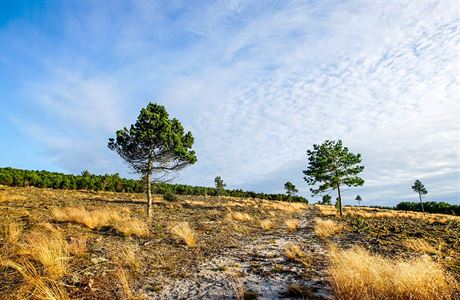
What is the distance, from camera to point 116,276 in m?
6.57

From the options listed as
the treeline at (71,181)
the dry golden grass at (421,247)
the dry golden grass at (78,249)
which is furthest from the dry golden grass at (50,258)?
the treeline at (71,181)

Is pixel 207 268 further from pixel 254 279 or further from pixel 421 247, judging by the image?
pixel 421 247

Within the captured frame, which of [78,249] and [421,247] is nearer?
[78,249]

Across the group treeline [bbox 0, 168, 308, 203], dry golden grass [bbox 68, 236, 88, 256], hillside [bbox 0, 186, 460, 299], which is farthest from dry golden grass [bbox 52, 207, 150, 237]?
treeline [bbox 0, 168, 308, 203]

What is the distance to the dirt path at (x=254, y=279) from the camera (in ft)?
18.6

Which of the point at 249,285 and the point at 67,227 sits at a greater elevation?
the point at 67,227

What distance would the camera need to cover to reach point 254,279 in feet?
22.1

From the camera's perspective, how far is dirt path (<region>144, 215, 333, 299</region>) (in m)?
5.68

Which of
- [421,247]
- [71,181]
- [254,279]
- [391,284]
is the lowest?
[254,279]

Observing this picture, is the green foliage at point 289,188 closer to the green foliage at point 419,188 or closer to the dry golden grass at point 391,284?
the green foliage at point 419,188

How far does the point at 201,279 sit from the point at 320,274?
9.21ft

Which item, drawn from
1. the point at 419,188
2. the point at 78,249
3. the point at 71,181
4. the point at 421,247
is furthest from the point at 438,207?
the point at 78,249

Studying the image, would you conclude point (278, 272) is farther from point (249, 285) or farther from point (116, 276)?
point (116, 276)

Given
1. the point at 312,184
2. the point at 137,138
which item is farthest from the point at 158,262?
the point at 312,184
